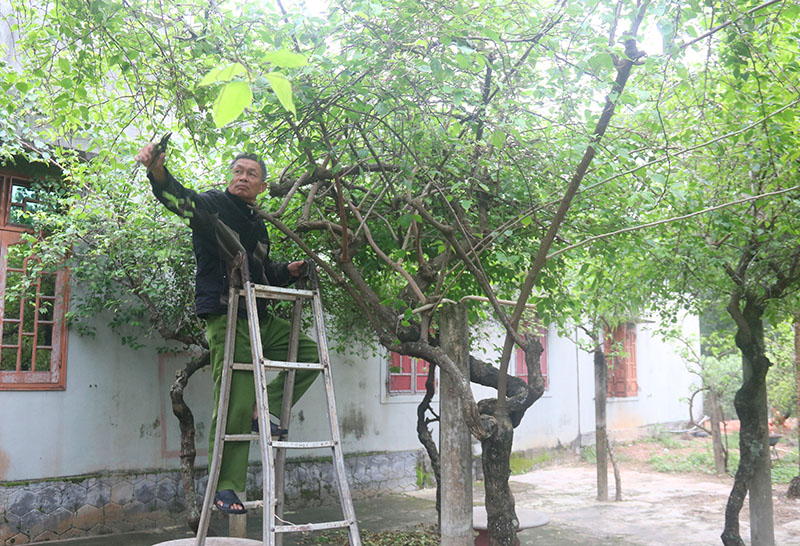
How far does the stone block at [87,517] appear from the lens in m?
7.12

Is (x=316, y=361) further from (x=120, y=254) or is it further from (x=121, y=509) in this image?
(x=121, y=509)

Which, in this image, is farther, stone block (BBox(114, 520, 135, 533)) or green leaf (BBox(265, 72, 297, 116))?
stone block (BBox(114, 520, 135, 533))

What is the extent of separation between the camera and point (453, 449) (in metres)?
4.64

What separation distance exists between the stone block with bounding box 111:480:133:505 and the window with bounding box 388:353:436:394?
14.1 feet

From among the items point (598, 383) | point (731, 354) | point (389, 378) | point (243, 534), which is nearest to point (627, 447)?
point (731, 354)

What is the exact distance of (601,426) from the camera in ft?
32.8

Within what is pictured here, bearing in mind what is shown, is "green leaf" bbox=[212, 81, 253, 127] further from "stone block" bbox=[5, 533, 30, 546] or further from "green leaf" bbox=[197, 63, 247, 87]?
"stone block" bbox=[5, 533, 30, 546]

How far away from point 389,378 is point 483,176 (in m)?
6.02

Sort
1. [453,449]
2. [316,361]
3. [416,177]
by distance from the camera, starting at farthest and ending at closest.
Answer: [416,177]
[453,449]
[316,361]

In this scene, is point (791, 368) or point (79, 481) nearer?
point (79, 481)

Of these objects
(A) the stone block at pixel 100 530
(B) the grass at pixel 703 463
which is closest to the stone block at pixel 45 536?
(A) the stone block at pixel 100 530

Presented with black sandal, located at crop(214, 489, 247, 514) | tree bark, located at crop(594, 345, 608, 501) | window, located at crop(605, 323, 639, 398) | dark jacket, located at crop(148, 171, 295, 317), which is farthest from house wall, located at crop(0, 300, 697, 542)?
window, located at crop(605, 323, 639, 398)

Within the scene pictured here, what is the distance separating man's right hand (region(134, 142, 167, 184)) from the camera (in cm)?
332

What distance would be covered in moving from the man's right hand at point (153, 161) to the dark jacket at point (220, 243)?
0.86ft
